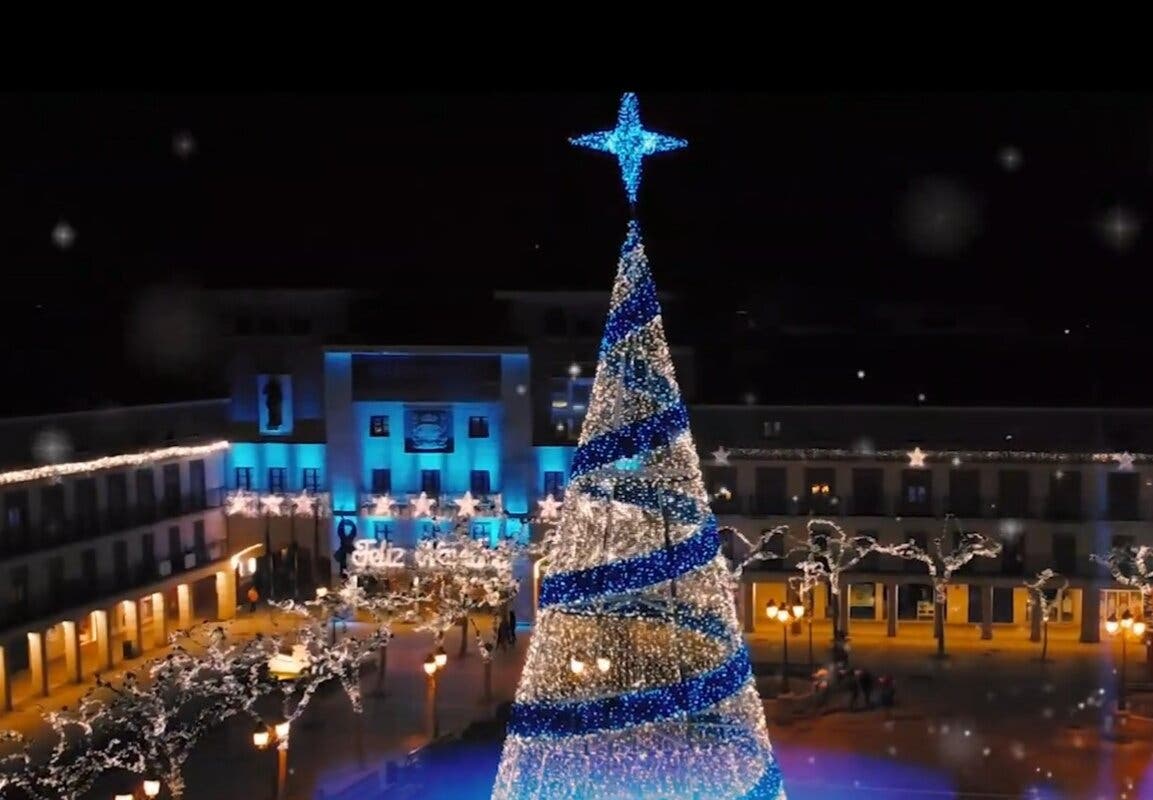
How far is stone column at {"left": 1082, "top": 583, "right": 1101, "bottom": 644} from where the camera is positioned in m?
23.4

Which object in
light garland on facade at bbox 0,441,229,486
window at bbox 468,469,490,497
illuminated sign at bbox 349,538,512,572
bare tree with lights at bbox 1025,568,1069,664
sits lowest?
A: bare tree with lights at bbox 1025,568,1069,664

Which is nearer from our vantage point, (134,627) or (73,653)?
(73,653)

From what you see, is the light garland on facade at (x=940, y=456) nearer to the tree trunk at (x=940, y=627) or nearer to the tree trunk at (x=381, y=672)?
the tree trunk at (x=940, y=627)

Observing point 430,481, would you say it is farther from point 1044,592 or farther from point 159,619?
point 1044,592

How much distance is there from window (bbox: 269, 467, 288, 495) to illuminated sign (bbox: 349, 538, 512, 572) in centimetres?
224

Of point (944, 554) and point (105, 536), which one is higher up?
point (105, 536)

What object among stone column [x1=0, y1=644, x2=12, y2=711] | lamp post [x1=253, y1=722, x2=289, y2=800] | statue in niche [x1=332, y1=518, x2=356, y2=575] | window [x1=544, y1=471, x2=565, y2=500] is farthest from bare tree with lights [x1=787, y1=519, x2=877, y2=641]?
stone column [x1=0, y1=644, x2=12, y2=711]

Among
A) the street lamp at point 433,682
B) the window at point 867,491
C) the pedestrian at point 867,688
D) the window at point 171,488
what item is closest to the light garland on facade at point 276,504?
the window at point 171,488

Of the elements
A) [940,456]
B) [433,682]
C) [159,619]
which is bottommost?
[159,619]

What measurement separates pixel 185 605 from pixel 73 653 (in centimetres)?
429

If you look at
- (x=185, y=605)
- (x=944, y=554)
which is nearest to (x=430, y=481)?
(x=185, y=605)

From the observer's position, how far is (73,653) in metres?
21.7

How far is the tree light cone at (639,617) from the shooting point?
1102cm

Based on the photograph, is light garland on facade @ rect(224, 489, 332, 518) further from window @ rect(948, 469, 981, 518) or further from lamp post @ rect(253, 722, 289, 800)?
window @ rect(948, 469, 981, 518)
